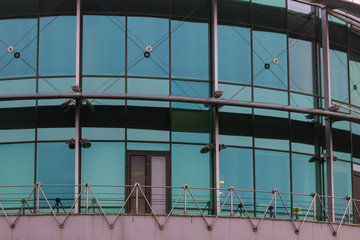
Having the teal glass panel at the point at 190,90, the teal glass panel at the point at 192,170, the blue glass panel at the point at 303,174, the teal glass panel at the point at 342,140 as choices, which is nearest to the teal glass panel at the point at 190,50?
the teal glass panel at the point at 190,90

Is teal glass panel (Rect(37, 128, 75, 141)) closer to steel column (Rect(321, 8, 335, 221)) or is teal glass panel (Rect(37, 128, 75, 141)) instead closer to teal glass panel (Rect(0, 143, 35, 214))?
teal glass panel (Rect(0, 143, 35, 214))

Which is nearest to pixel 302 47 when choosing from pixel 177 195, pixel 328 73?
pixel 328 73

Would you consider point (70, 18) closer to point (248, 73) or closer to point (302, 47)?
point (248, 73)

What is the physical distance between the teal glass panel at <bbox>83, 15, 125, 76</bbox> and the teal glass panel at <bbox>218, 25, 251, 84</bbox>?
3.92m

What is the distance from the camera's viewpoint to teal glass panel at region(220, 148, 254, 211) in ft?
108

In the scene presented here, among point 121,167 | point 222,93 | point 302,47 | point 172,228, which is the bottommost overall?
point 172,228

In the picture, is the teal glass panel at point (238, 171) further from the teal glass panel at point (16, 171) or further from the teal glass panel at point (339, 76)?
the teal glass panel at point (16, 171)

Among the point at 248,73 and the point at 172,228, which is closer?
the point at 172,228

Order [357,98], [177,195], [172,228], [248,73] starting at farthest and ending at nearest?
[357,98] → [248,73] → [177,195] → [172,228]

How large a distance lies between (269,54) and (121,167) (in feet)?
25.1

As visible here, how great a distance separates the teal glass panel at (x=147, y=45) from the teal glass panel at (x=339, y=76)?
24.3 ft

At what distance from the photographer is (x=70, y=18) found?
33.3m

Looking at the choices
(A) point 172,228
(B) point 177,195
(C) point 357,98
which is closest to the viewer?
(A) point 172,228

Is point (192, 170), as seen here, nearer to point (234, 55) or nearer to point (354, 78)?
point (234, 55)
